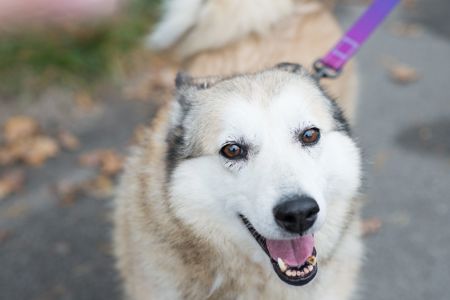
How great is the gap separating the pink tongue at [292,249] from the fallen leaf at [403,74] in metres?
3.59

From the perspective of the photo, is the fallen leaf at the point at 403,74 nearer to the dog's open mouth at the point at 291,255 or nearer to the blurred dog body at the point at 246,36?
the blurred dog body at the point at 246,36

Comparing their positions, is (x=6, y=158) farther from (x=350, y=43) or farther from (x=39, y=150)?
(x=350, y=43)

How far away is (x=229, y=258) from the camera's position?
2203 millimetres

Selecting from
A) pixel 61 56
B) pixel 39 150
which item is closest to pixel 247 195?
pixel 39 150

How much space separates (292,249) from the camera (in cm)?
209

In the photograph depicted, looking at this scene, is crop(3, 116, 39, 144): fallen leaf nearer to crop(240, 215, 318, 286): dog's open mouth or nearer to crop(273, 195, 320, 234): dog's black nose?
crop(240, 215, 318, 286): dog's open mouth

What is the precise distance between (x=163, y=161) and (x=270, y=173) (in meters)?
0.61

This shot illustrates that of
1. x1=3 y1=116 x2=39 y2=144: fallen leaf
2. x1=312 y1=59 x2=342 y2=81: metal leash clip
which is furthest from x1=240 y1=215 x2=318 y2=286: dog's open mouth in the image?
x1=3 y1=116 x2=39 y2=144: fallen leaf

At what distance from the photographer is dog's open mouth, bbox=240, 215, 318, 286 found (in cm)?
204

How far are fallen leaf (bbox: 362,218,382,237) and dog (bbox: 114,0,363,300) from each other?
1.01 m

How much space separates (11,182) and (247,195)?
8.64 feet

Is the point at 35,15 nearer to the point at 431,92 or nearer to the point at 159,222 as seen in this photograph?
the point at 159,222

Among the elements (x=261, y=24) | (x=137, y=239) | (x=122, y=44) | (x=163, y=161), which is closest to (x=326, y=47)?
(x=261, y=24)

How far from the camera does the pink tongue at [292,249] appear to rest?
2070mm
